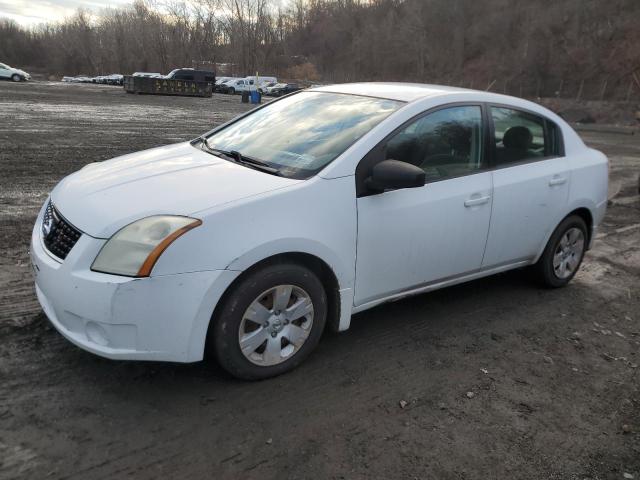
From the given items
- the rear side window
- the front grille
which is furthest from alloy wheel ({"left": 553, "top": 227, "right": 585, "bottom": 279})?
the front grille

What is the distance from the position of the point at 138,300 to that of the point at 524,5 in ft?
267

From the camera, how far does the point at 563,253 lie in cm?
486

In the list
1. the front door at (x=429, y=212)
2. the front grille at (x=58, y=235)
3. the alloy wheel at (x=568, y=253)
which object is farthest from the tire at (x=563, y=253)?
the front grille at (x=58, y=235)

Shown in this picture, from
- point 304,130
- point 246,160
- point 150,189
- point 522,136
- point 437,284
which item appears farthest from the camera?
point 522,136

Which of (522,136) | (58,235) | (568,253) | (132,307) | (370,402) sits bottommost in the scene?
(370,402)

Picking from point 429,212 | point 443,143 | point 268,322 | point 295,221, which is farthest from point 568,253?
point 268,322

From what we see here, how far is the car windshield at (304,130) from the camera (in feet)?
11.3

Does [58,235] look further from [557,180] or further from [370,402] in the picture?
[557,180]

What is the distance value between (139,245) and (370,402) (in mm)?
1533

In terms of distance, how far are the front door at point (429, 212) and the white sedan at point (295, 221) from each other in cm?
1

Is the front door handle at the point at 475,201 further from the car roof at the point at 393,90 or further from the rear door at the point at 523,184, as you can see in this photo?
the car roof at the point at 393,90

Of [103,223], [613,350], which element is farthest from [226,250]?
[613,350]

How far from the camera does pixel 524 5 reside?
7212 cm

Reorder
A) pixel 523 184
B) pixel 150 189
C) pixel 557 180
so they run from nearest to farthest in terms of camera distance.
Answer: pixel 150 189 → pixel 523 184 → pixel 557 180
